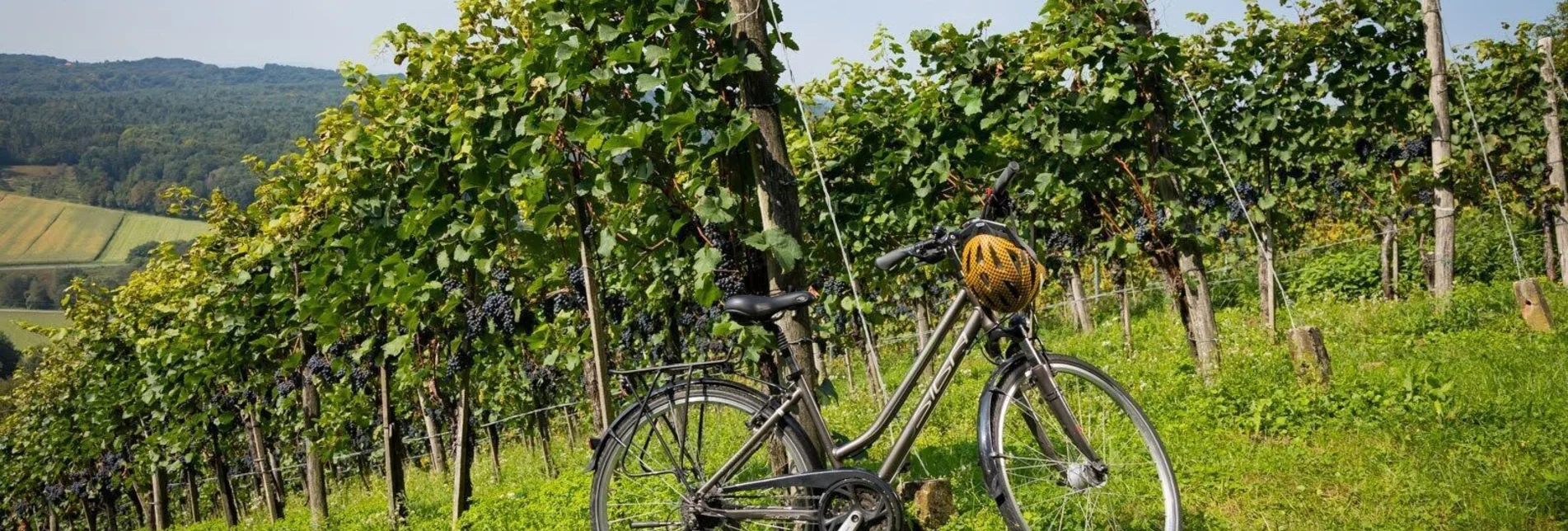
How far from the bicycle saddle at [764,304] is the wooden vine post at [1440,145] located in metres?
6.76

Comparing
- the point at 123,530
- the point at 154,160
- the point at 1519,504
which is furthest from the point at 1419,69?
the point at 154,160

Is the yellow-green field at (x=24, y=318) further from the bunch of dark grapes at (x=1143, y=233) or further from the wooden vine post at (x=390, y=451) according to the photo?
the bunch of dark grapes at (x=1143, y=233)

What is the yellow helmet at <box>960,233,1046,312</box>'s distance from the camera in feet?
9.39

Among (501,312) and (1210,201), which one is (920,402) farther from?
(1210,201)

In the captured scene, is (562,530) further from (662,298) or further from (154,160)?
(154,160)

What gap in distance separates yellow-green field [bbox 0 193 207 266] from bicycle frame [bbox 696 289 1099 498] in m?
122

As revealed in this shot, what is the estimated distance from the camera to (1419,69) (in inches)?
321

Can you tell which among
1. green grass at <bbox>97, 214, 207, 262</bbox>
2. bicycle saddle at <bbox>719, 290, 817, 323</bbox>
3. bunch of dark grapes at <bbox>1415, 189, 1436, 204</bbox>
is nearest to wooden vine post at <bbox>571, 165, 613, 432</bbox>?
bicycle saddle at <bbox>719, 290, 817, 323</bbox>

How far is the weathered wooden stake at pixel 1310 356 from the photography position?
5223mm

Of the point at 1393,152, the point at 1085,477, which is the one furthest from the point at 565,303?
the point at 1393,152

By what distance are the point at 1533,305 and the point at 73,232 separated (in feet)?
467

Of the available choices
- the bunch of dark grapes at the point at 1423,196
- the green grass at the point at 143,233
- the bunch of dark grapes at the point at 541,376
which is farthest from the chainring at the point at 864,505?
the green grass at the point at 143,233

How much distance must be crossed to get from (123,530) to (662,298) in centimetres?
2559

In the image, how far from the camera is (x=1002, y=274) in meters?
2.86
